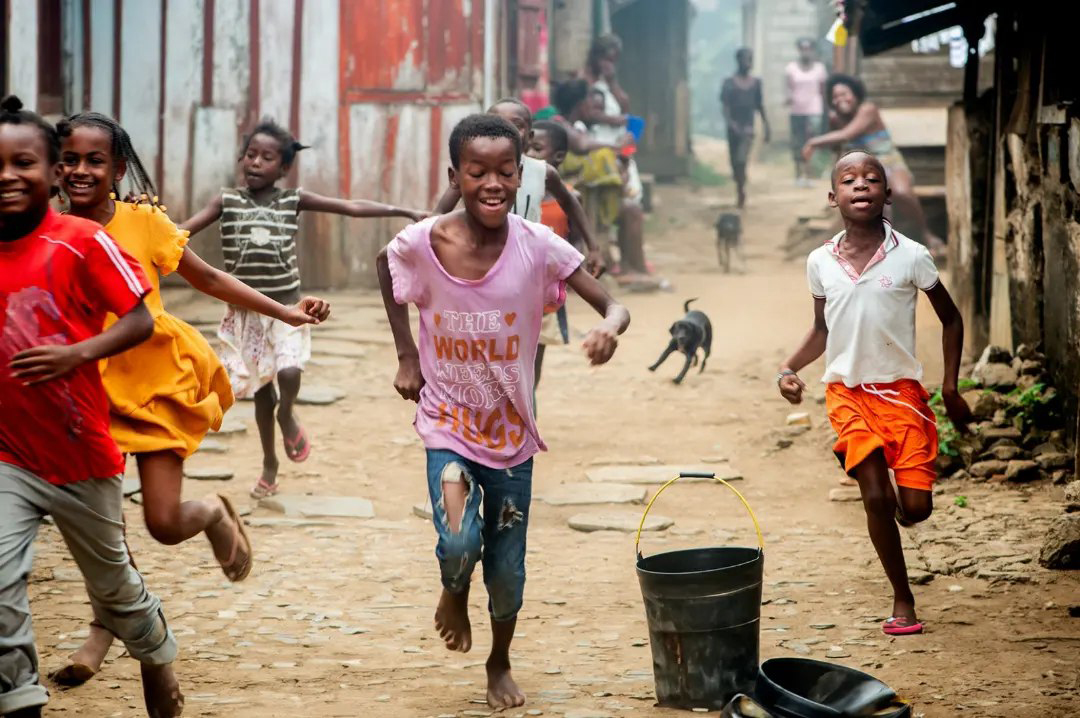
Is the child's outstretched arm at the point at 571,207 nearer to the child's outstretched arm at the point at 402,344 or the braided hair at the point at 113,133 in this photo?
the child's outstretched arm at the point at 402,344

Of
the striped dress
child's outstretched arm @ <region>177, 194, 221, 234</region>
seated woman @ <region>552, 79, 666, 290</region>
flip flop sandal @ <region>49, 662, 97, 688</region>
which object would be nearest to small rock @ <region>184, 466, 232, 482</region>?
the striped dress

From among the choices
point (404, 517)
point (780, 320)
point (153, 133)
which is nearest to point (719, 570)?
point (404, 517)

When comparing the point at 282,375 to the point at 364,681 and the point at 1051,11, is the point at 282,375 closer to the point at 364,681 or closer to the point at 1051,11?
the point at 364,681

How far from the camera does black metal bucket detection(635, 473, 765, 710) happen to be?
3.97 metres

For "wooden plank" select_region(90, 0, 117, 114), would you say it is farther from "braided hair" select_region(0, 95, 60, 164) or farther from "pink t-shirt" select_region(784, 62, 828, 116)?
"pink t-shirt" select_region(784, 62, 828, 116)

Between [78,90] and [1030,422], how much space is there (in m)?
8.68

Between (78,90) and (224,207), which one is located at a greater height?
(78,90)

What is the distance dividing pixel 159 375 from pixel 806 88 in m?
21.7

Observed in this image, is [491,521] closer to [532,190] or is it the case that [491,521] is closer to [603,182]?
[532,190]

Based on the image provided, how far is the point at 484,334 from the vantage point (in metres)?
4.02

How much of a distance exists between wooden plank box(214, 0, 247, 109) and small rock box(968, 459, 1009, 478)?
8000 mm

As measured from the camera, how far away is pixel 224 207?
6660 mm

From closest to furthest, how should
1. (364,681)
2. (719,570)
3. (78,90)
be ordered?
(719,570) → (364,681) → (78,90)

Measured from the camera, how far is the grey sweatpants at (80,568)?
3305 millimetres
